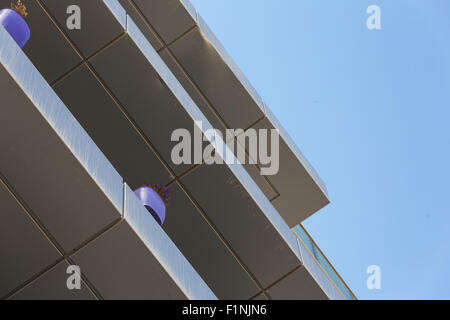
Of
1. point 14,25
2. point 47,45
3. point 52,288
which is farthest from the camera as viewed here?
point 47,45

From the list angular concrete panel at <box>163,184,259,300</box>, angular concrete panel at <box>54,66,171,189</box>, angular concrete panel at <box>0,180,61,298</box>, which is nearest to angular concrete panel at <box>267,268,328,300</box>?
angular concrete panel at <box>163,184,259,300</box>

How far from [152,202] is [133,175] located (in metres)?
1.59

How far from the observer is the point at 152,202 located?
9.05 metres

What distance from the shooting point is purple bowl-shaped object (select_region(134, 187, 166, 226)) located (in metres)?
8.95

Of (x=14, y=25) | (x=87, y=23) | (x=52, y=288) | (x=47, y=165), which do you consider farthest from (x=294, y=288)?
(x=14, y=25)

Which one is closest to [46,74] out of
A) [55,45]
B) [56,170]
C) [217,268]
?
[55,45]

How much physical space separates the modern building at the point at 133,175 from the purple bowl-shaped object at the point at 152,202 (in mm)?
421

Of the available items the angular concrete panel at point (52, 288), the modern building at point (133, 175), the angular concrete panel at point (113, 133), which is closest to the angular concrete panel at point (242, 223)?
the modern building at point (133, 175)

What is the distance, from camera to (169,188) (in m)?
10.4

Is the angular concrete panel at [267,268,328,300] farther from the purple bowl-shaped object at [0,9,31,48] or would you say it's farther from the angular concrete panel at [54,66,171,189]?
the purple bowl-shaped object at [0,9,31,48]

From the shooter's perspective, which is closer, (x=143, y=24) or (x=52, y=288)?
(x=52, y=288)

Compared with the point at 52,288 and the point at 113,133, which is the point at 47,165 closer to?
the point at 52,288

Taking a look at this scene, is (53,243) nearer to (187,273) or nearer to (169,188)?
(187,273)
